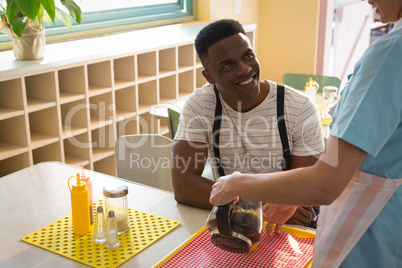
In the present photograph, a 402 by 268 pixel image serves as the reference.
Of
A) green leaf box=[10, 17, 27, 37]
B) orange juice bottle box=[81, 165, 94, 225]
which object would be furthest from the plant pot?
orange juice bottle box=[81, 165, 94, 225]

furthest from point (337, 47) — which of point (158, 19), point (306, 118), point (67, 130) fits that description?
point (306, 118)

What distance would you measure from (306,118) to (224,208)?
722mm

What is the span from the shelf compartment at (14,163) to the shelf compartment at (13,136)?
2.5 inches

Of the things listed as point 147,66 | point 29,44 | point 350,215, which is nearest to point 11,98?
point 29,44

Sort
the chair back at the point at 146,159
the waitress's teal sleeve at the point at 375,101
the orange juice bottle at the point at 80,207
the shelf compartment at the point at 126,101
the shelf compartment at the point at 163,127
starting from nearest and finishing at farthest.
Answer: the waitress's teal sleeve at the point at 375,101 < the orange juice bottle at the point at 80,207 < the chair back at the point at 146,159 < the shelf compartment at the point at 126,101 < the shelf compartment at the point at 163,127

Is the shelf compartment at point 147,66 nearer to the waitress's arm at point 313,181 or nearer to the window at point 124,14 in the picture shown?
the window at point 124,14

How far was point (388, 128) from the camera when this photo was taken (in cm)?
90

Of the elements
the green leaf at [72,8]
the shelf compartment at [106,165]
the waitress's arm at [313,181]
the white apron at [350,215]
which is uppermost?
the green leaf at [72,8]

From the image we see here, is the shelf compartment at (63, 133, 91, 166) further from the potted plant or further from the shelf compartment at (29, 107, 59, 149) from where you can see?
the potted plant

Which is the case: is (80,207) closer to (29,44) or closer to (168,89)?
(29,44)

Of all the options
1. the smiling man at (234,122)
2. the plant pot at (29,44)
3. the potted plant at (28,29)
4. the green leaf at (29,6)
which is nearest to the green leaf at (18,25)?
the potted plant at (28,29)

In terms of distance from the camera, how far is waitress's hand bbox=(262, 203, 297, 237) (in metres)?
1.41

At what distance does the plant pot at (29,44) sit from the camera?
8.71ft

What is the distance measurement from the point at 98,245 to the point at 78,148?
1.66 meters
